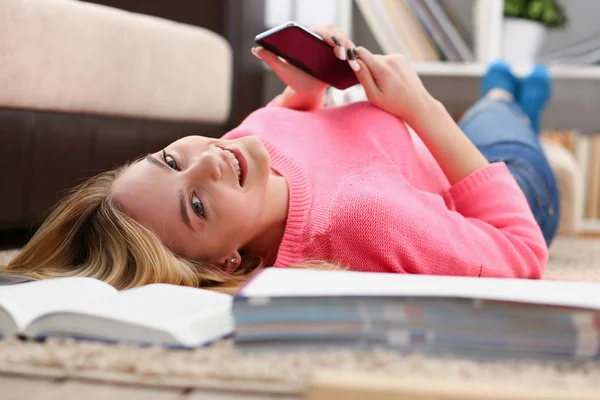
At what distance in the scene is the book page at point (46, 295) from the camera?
0.73m

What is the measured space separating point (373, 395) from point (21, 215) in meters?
1.26

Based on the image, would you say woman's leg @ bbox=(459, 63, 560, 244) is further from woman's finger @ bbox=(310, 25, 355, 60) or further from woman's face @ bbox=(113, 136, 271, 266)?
woman's face @ bbox=(113, 136, 271, 266)

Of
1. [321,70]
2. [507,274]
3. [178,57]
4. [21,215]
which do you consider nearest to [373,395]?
[507,274]

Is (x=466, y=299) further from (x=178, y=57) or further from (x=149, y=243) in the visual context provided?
(x=178, y=57)

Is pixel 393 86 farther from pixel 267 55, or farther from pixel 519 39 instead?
pixel 519 39

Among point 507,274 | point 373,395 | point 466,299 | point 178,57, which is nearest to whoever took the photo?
point 373,395

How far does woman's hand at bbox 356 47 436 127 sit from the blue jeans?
37 centimetres

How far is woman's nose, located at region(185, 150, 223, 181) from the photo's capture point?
38.8 inches

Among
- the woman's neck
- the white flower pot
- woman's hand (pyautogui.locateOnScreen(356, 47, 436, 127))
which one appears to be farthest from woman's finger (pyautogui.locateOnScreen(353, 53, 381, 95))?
the white flower pot

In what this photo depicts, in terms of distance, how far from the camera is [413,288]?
2.32ft

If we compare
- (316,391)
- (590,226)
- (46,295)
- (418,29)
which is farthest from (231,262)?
(590,226)

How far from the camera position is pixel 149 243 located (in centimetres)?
97

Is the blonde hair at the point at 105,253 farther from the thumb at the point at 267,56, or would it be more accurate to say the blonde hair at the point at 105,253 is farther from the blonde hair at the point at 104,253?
the thumb at the point at 267,56

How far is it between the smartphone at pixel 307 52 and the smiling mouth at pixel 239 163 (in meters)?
0.24
